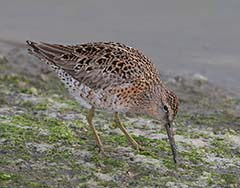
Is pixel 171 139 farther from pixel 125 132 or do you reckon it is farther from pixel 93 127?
pixel 93 127

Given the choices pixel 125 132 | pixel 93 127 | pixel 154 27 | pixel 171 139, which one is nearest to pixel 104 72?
pixel 93 127

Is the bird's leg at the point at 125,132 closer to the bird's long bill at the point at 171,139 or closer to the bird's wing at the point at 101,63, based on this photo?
the bird's long bill at the point at 171,139

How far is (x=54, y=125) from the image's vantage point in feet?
27.0

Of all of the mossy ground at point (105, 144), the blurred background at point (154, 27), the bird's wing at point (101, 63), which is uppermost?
the blurred background at point (154, 27)

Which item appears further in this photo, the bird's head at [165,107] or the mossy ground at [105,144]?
the bird's head at [165,107]

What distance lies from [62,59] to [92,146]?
98 cm

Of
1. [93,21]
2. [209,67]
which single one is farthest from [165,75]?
[93,21]

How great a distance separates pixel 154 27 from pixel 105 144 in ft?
17.1

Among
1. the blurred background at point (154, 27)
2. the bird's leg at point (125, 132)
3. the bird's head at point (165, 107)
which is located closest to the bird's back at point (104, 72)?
the bird's head at point (165, 107)

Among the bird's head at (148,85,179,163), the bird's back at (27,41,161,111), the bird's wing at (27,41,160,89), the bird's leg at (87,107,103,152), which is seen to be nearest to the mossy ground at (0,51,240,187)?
the bird's leg at (87,107,103,152)

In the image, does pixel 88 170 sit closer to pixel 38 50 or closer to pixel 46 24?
pixel 38 50

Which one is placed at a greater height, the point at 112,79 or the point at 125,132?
the point at 112,79

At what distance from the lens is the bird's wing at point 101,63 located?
7512 millimetres

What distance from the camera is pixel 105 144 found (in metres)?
7.84
